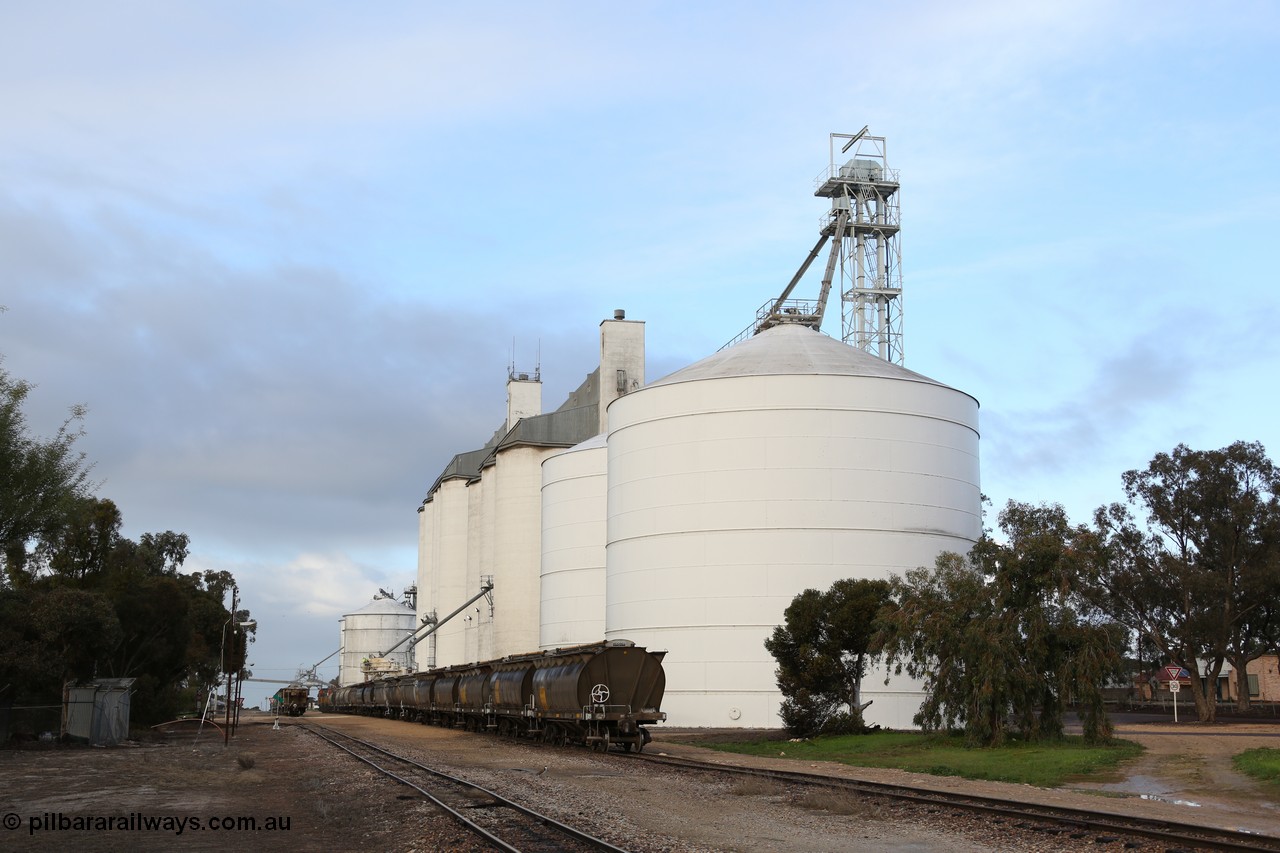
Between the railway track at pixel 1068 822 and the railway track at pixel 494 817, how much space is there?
679 centimetres

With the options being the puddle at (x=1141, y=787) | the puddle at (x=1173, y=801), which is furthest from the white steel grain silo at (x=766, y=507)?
the puddle at (x=1173, y=801)

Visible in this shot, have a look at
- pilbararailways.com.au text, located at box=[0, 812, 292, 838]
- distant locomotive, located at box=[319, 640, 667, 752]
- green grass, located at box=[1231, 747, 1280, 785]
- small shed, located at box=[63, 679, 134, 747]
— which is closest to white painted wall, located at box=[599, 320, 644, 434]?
distant locomotive, located at box=[319, 640, 667, 752]

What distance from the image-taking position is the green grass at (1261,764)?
24438 mm

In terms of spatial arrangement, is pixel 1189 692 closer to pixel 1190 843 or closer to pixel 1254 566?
pixel 1254 566

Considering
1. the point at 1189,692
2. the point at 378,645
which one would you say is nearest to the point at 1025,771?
the point at 1189,692

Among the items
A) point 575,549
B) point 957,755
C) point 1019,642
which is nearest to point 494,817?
point 957,755

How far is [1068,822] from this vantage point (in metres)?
17.8

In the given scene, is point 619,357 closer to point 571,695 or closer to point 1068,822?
point 571,695

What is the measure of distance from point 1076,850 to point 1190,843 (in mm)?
1497

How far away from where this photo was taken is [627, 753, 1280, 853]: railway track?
15.6 m

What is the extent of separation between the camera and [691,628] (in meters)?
51.8

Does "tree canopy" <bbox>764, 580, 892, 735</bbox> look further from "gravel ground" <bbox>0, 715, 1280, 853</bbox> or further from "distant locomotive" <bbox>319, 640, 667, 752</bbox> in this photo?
"gravel ground" <bbox>0, 715, 1280, 853</bbox>

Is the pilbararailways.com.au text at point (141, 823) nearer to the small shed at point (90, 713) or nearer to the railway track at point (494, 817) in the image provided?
the railway track at point (494, 817)

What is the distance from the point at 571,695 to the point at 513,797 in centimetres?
1480
